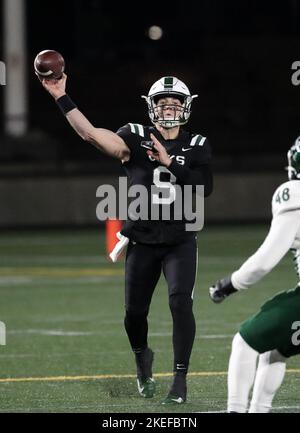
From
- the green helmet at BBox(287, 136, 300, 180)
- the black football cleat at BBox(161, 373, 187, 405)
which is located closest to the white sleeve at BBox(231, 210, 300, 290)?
the green helmet at BBox(287, 136, 300, 180)

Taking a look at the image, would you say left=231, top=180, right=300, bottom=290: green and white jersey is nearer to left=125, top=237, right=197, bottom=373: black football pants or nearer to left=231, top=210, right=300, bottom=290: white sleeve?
left=231, top=210, right=300, bottom=290: white sleeve

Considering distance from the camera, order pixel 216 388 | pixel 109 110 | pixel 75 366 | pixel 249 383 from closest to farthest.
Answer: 1. pixel 249 383
2. pixel 216 388
3. pixel 75 366
4. pixel 109 110

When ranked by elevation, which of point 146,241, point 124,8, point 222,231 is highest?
point 124,8

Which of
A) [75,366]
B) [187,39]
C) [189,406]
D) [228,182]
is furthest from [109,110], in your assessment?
[189,406]

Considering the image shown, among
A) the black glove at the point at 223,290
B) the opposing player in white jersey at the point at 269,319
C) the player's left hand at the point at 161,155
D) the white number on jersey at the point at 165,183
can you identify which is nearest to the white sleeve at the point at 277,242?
the opposing player in white jersey at the point at 269,319

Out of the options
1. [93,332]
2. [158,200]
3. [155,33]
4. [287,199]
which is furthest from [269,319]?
[155,33]

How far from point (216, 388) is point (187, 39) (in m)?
24.1

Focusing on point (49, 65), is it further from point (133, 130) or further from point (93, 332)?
point (93, 332)

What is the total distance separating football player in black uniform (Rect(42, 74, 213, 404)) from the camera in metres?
7.77

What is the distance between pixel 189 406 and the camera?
7.46 meters

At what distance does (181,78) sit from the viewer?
96.6ft

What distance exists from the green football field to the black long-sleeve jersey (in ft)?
3.10

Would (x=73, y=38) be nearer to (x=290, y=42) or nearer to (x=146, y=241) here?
(x=290, y=42)
